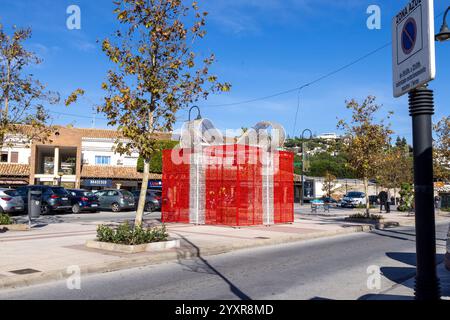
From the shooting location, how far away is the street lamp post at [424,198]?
4.09 meters

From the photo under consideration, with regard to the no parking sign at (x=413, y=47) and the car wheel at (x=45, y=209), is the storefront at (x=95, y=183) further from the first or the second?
the no parking sign at (x=413, y=47)

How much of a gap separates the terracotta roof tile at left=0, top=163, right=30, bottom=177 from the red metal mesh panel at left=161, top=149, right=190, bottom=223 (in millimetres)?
30494

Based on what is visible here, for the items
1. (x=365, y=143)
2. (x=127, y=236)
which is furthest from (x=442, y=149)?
(x=127, y=236)

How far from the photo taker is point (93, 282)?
26.6 feet

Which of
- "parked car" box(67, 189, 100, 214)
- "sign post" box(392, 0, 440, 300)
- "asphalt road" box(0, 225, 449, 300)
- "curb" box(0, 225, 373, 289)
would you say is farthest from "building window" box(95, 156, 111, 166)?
"sign post" box(392, 0, 440, 300)

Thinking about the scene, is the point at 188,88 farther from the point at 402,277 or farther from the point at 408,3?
the point at 408,3

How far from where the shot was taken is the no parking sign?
4.01 meters

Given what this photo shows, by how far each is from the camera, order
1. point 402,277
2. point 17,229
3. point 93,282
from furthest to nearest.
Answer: point 17,229
point 402,277
point 93,282

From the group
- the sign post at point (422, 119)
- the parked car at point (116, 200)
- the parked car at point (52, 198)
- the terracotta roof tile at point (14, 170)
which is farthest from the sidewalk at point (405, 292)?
the terracotta roof tile at point (14, 170)

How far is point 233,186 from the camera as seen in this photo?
60.0 ft

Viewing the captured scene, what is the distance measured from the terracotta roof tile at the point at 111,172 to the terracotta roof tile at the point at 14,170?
214 inches

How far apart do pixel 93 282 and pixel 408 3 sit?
6.55 meters
